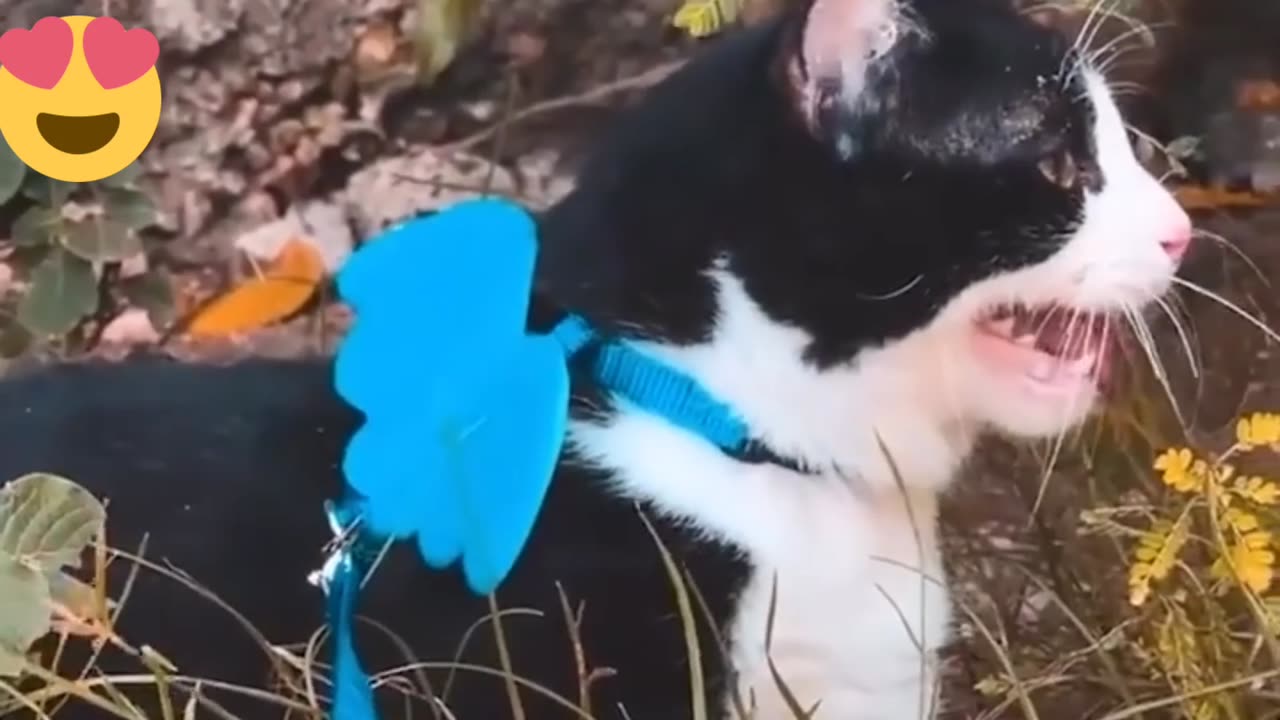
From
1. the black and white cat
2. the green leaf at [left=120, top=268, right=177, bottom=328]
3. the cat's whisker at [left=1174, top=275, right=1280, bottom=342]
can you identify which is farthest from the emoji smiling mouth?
the cat's whisker at [left=1174, top=275, right=1280, bottom=342]

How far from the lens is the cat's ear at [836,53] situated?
915 mm

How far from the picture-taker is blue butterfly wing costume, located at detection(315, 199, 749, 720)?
922 mm

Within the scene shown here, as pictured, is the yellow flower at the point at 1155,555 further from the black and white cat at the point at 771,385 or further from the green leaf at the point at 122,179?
the green leaf at the point at 122,179

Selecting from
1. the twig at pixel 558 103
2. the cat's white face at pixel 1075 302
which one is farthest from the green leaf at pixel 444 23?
the cat's white face at pixel 1075 302

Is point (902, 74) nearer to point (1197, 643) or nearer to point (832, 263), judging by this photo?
point (832, 263)

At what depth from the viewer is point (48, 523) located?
83 cm

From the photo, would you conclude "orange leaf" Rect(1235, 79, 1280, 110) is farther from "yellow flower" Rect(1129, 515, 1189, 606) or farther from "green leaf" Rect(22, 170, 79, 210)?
"green leaf" Rect(22, 170, 79, 210)

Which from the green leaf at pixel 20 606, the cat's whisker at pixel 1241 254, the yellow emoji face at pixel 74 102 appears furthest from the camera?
the cat's whisker at pixel 1241 254

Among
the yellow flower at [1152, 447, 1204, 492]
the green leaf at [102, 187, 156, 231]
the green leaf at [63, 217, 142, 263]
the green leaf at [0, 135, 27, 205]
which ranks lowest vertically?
the green leaf at [63, 217, 142, 263]

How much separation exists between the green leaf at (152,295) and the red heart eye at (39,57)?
38 cm

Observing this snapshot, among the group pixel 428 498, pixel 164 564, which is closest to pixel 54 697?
pixel 164 564

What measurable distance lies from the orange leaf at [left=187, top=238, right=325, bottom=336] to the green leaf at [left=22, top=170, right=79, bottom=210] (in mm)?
198

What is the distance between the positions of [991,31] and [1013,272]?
0.12 metres

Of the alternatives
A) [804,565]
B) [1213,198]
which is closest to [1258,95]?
[1213,198]
